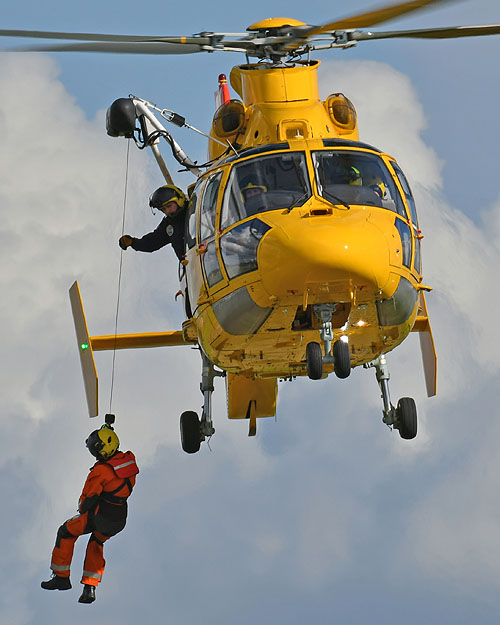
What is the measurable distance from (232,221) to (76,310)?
14.9 ft

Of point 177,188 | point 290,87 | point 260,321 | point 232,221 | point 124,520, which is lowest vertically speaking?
point 124,520

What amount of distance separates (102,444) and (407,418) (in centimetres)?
431

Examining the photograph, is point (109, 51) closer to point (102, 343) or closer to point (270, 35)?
point (270, 35)

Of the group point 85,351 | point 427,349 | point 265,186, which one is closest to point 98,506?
point 85,351

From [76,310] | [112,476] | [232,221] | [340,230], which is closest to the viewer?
[340,230]

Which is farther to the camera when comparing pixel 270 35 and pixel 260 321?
pixel 270 35

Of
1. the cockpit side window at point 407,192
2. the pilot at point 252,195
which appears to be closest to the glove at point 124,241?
the pilot at point 252,195

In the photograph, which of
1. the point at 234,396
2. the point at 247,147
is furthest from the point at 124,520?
the point at 247,147

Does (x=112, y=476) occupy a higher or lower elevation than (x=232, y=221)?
lower

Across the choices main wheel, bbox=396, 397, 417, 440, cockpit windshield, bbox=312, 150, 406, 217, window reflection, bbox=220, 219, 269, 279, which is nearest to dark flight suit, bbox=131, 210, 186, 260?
window reflection, bbox=220, 219, 269, 279

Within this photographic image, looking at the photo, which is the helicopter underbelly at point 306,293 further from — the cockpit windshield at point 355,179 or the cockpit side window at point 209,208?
the cockpit side window at point 209,208

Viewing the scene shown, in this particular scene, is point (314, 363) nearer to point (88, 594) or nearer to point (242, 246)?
point (242, 246)

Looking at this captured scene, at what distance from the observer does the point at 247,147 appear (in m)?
18.4

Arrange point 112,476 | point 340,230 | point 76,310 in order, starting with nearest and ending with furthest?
point 340,230
point 112,476
point 76,310
